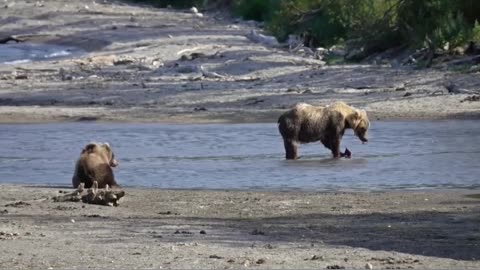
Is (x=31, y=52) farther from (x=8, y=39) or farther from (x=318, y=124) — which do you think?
(x=318, y=124)

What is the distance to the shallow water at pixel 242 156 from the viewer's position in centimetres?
1466

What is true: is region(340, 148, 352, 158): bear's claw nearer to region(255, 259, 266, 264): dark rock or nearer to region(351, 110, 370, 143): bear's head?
region(351, 110, 370, 143): bear's head

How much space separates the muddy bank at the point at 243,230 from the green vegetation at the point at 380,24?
11.4 m

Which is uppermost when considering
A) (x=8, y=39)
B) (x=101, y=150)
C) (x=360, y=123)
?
(x=101, y=150)

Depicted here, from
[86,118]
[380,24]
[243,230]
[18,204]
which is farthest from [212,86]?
[243,230]

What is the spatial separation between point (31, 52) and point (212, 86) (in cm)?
1491

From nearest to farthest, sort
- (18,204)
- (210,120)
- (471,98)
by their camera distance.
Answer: (18,204), (471,98), (210,120)

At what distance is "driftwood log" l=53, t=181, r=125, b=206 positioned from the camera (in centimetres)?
1214

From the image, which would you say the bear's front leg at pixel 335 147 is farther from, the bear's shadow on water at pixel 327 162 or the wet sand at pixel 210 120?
the wet sand at pixel 210 120

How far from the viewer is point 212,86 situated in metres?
23.2

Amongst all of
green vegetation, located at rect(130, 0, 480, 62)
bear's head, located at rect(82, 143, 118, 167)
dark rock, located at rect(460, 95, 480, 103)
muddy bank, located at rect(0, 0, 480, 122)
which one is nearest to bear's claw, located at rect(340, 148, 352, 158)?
bear's head, located at rect(82, 143, 118, 167)

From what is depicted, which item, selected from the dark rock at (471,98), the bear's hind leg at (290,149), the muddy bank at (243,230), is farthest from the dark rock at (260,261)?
the dark rock at (471,98)

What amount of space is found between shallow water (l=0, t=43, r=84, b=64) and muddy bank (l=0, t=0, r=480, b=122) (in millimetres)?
3271

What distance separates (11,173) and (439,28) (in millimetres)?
10763
